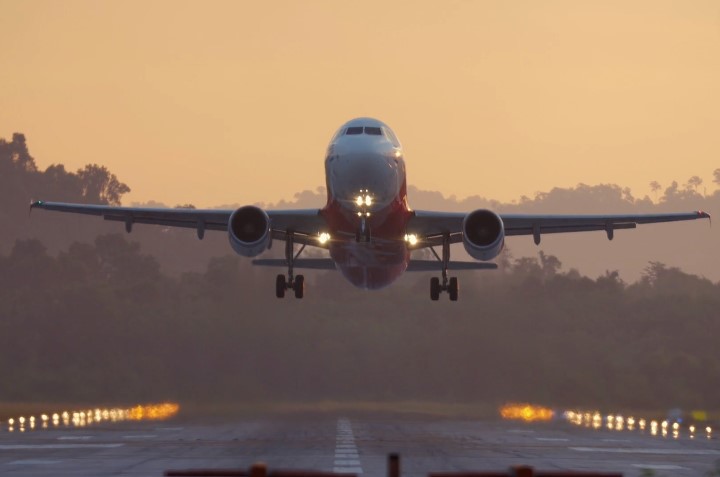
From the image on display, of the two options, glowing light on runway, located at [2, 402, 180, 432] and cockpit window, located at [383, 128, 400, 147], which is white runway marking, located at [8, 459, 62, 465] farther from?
glowing light on runway, located at [2, 402, 180, 432]

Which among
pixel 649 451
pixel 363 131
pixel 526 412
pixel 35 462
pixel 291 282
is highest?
pixel 363 131

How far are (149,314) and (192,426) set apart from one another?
4065 cm

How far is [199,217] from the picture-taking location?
48.5m

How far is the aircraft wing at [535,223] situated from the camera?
1767 inches

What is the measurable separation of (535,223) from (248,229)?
12853mm

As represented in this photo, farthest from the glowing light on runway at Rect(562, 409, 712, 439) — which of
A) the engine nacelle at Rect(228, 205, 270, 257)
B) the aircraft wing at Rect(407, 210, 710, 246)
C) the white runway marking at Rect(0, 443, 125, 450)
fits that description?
the white runway marking at Rect(0, 443, 125, 450)

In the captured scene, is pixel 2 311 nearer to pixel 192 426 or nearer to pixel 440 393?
pixel 440 393

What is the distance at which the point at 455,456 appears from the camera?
3550cm

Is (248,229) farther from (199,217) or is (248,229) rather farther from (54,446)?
(54,446)

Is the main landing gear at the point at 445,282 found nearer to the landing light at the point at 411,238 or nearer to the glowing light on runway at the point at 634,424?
the landing light at the point at 411,238

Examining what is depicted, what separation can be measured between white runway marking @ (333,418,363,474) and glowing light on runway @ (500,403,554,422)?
67.2 feet

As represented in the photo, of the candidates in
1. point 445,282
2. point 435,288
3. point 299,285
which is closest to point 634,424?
point 435,288

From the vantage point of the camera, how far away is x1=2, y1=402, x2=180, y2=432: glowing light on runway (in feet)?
215

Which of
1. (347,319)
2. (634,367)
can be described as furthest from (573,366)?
(347,319)
